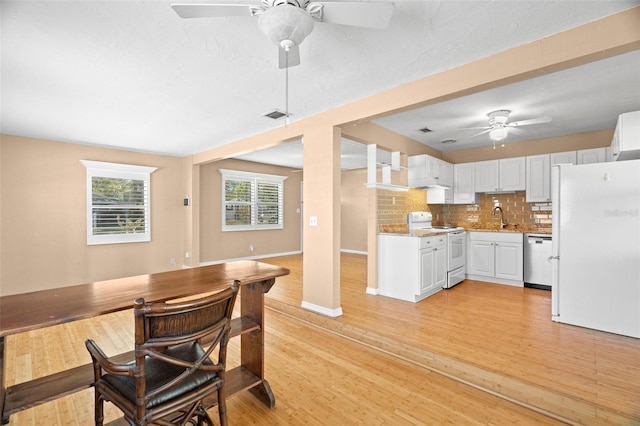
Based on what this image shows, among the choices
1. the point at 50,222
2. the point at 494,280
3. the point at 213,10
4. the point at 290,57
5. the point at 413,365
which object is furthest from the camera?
the point at 494,280

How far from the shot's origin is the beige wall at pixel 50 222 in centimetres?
445

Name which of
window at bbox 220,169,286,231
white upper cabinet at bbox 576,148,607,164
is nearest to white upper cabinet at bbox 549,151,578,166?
white upper cabinet at bbox 576,148,607,164

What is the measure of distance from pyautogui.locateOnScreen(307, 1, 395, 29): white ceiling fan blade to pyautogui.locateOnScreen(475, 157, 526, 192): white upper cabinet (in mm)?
4523

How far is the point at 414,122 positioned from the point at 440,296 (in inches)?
95.9

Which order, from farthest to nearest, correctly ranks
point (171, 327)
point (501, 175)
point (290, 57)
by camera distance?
point (501, 175) → point (290, 57) → point (171, 327)

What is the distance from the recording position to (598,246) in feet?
9.66

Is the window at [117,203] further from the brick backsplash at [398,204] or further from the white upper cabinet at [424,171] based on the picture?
the white upper cabinet at [424,171]

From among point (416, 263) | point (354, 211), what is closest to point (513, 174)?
point (416, 263)

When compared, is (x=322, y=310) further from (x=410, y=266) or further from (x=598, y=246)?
(x=598, y=246)

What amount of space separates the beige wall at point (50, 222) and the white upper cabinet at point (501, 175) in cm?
638

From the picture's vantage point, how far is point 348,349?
290 centimetres

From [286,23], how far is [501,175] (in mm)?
4955

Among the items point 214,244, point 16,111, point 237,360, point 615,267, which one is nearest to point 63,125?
point 16,111

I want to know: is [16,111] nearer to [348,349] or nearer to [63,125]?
[63,125]
